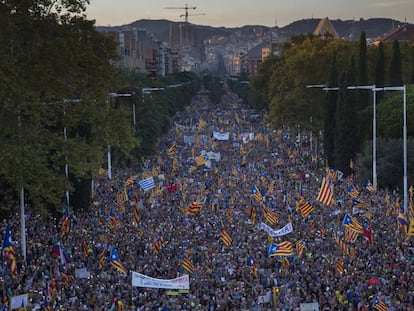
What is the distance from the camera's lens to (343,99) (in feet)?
168

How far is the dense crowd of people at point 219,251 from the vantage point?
2189 cm

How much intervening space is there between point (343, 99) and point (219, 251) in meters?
25.2

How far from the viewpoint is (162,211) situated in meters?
37.2

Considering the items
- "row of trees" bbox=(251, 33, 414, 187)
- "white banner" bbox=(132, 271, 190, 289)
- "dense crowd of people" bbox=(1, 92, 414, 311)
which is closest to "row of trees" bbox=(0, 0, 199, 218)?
"dense crowd of people" bbox=(1, 92, 414, 311)

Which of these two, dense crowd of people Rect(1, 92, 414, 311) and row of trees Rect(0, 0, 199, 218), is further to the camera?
row of trees Rect(0, 0, 199, 218)

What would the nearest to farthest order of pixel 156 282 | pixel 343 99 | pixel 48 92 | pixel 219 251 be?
pixel 156 282
pixel 48 92
pixel 219 251
pixel 343 99

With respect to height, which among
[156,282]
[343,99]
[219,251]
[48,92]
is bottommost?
[219,251]

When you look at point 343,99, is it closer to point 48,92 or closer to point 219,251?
point 219,251

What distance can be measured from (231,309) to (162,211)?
1616 cm

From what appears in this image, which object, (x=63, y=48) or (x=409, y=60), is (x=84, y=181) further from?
(x=409, y=60)

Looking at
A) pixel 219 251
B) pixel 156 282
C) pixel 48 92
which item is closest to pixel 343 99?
pixel 219 251

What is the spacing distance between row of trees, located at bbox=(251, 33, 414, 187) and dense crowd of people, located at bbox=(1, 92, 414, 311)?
422 cm

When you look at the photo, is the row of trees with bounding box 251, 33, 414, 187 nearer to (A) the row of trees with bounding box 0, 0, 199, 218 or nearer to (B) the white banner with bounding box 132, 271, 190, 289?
(A) the row of trees with bounding box 0, 0, 199, 218

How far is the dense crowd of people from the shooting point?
21891 millimetres
